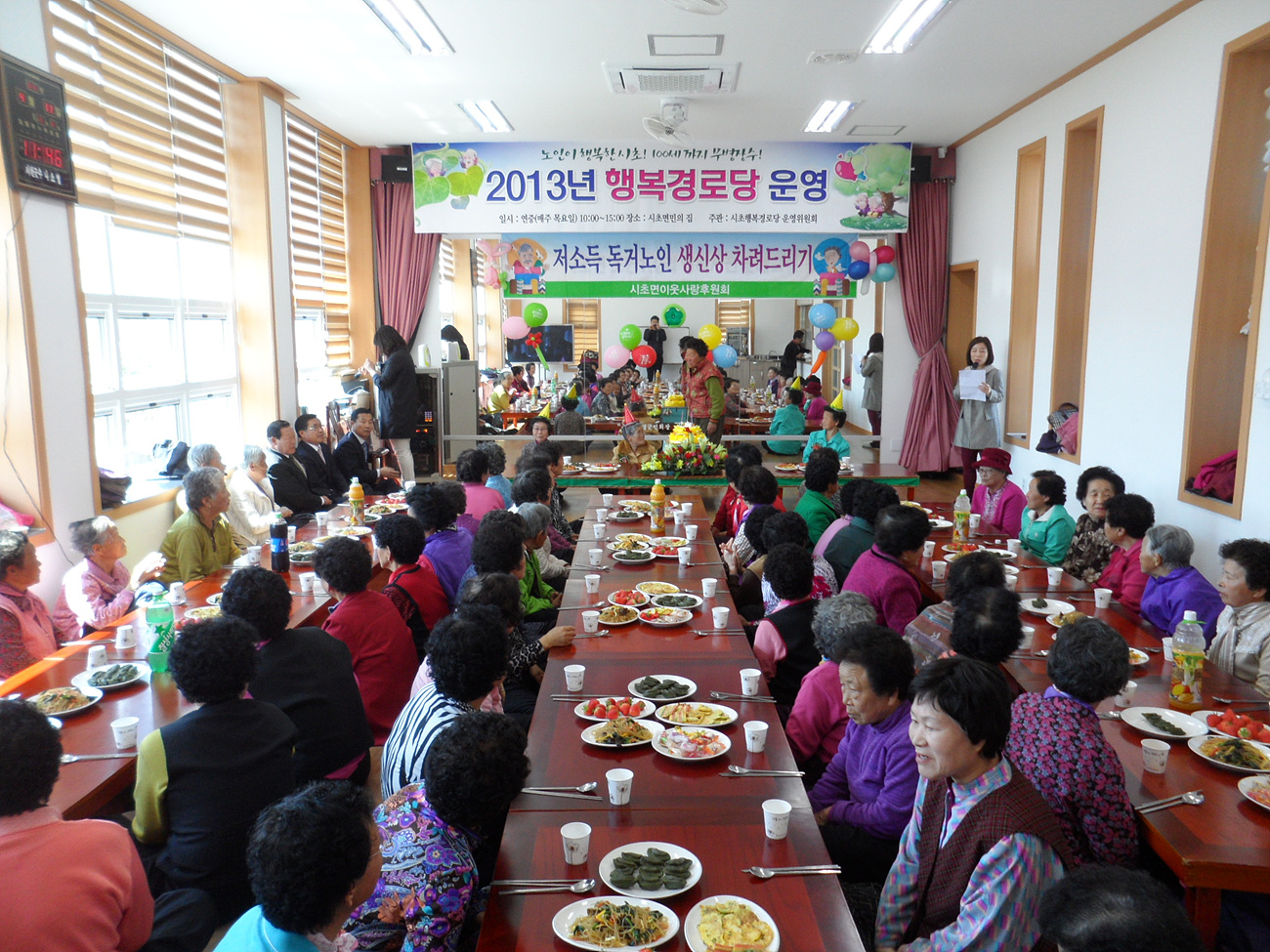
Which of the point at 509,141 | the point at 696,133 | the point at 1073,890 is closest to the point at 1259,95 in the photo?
the point at 696,133

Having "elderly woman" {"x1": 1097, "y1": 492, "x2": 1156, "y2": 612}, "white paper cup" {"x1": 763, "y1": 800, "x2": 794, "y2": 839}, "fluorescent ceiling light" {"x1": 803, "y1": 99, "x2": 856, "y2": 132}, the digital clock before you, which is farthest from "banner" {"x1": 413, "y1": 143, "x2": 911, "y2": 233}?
"white paper cup" {"x1": 763, "y1": 800, "x2": 794, "y2": 839}

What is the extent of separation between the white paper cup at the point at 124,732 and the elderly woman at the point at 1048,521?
4.25 metres

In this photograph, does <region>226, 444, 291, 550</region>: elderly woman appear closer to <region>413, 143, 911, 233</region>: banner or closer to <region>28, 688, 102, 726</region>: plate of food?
<region>28, 688, 102, 726</region>: plate of food

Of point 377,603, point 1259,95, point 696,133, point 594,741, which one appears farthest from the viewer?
point 696,133

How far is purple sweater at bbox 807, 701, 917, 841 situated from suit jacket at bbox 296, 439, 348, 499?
497 centimetres

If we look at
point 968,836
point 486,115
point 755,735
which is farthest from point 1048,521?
point 486,115

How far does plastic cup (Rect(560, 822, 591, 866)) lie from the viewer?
6.03 ft

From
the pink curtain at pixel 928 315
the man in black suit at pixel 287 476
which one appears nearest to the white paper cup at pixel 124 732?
the man in black suit at pixel 287 476

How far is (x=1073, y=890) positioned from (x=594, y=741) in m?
1.33

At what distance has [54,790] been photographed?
216 centimetres

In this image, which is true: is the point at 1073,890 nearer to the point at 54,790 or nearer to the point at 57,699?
the point at 54,790

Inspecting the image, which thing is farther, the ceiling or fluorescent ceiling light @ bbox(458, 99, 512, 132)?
fluorescent ceiling light @ bbox(458, 99, 512, 132)

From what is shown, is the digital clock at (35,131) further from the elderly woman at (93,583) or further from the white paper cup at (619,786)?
the white paper cup at (619,786)

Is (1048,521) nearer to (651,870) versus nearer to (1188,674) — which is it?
(1188,674)
